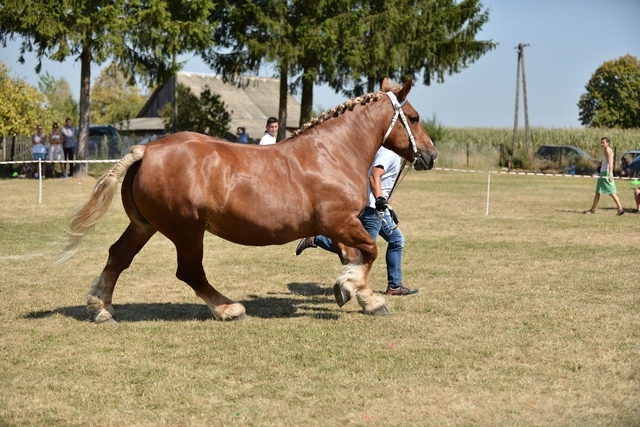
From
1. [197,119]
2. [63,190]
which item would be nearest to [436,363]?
[63,190]

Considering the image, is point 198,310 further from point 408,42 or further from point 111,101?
point 111,101

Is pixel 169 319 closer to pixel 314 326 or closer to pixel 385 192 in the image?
pixel 314 326

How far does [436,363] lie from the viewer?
6078 mm

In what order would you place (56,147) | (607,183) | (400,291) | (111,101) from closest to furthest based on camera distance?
(400,291) → (607,183) → (56,147) → (111,101)

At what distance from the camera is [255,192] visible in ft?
23.7

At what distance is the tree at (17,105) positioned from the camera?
30.5 m

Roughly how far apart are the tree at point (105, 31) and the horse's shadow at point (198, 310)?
19.3 meters

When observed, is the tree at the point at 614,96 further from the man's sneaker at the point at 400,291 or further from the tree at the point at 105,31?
the man's sneaker at the point at 400,291

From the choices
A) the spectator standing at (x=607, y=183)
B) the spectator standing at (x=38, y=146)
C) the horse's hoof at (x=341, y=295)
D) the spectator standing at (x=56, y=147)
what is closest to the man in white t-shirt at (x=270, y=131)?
the horse's hoof at (x=341, y=295)

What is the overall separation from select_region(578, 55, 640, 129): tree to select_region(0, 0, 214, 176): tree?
50.3 m

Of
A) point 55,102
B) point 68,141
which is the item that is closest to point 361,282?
point 68,141

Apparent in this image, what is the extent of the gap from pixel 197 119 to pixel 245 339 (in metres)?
33.0

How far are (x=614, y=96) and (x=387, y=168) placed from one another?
69.6 metres

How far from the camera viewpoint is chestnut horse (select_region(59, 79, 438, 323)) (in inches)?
281
